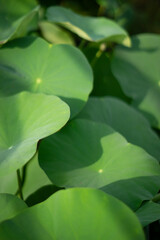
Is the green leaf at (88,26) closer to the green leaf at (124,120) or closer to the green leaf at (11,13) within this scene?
the green leaf at (11,13)

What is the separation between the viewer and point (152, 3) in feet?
8.76

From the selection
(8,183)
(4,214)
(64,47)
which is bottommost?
(8,183)

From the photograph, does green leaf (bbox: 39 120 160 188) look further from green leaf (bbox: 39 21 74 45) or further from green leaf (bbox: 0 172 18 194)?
green leaf (bbox: 39 21 74 45)

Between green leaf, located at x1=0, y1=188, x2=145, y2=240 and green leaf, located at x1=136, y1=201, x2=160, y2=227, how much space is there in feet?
0.42

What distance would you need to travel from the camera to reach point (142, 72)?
145 cm

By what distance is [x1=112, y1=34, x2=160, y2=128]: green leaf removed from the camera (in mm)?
1376

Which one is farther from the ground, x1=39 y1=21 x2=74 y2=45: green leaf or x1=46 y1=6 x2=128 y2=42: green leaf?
x1=46 y1=6 x2=128 y2=42: green leaf

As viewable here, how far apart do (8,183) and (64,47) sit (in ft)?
1.74

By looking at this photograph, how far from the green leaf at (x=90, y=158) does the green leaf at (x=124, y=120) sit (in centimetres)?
14

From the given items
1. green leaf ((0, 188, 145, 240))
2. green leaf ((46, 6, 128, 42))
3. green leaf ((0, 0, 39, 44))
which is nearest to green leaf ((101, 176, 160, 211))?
green leaf ((0, 188, 145, 240))

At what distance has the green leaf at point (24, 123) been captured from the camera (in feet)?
2.54

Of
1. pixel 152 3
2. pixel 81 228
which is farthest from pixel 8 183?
pixel 152 3

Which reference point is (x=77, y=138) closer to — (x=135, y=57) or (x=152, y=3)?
(x=135, y=57)

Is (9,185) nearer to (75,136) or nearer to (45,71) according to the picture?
(75,136)
